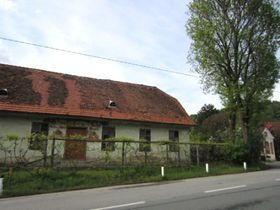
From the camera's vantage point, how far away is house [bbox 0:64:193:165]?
19.8 meters

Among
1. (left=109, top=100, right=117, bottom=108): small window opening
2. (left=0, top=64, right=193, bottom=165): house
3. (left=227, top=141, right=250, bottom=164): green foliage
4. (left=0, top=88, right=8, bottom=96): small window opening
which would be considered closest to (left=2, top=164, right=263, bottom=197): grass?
(left=0, top=64, right=193, bottom=165): house

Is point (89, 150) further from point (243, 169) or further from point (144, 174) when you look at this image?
point (243, 169)

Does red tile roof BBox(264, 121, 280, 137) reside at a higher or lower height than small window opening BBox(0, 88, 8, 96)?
higher

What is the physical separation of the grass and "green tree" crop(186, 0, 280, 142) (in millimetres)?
9204

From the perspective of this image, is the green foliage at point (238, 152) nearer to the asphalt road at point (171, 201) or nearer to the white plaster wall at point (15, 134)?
the asphalt road at point (171, 201)

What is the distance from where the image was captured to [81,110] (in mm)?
21906

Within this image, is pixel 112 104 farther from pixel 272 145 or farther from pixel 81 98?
pixel 272 145

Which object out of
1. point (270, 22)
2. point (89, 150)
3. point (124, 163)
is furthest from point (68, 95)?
point (270, 22)

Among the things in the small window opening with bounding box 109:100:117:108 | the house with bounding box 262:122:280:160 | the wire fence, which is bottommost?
the wire fence

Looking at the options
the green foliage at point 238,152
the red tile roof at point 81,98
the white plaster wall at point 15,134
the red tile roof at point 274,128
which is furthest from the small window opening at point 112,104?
the red tile roof at point 274,128

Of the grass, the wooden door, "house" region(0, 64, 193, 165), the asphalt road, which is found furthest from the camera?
"house" region(0, 64, 193, 165)

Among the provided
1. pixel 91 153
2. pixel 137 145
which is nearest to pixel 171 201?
pixel 137 145

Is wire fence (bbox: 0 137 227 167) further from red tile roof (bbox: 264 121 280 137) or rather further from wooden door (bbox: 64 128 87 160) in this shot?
red tile roof (bbox: 264 121 280 137)

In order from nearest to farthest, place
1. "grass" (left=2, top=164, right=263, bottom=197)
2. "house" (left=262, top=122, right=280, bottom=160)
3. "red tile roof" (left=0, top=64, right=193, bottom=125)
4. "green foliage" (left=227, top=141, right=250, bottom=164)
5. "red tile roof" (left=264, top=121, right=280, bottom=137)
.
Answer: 1. "grass" (left=2, top=164, right=263, bottom=197)
2. "red tile roof" (left=0, top=64, right=193, bottom=125)
3. "green foliage" (left=227, top=141, right=250, bottom=164)
4. "house" (left=262, top=122, right=280, bottom=160)
5. "red tile roof" (left=264, top=121, right=280, bottom=137)
